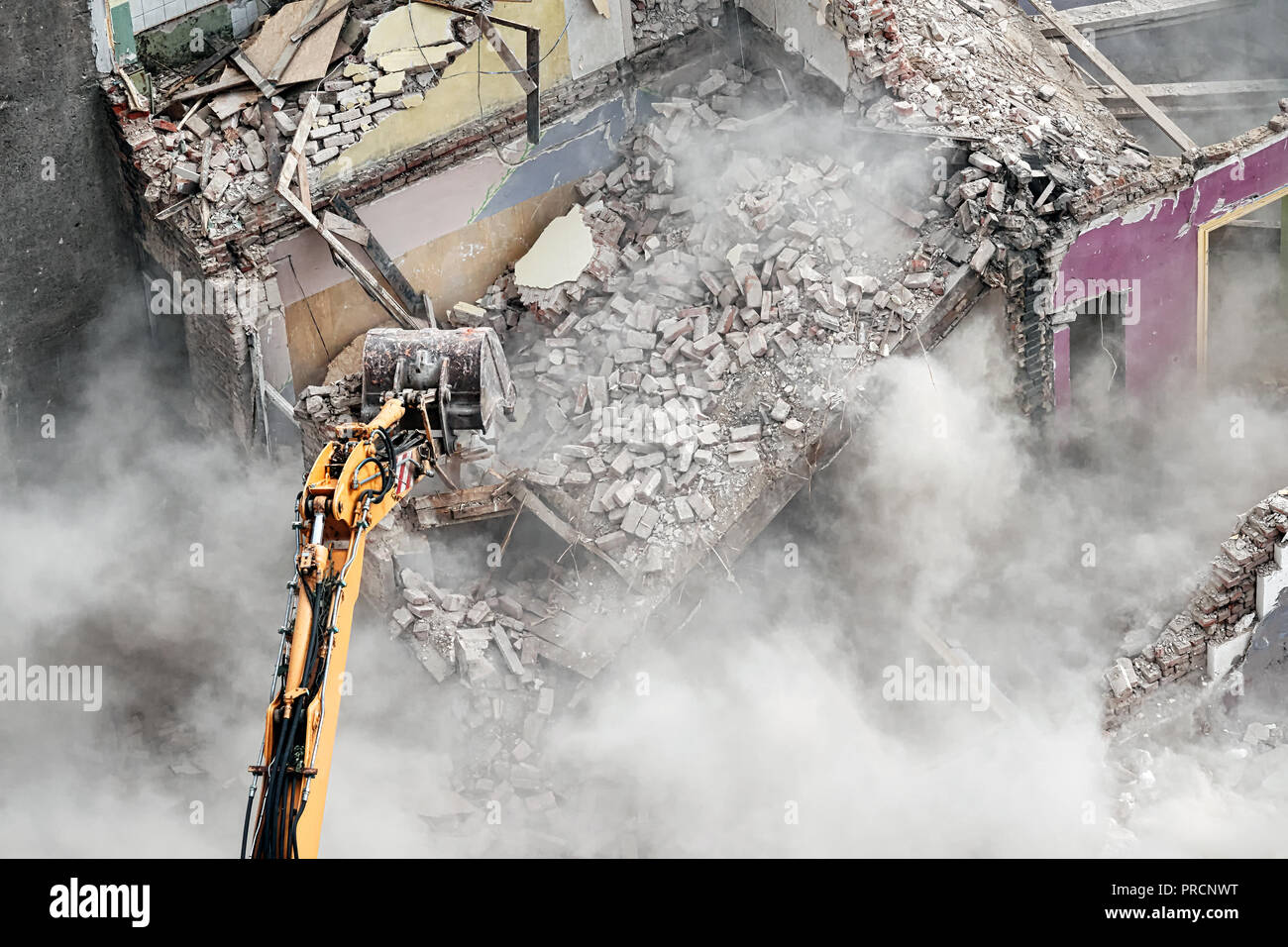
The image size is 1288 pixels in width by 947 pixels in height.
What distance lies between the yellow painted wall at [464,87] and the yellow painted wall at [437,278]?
84 cm

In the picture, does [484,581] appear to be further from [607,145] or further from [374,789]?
[607,145]

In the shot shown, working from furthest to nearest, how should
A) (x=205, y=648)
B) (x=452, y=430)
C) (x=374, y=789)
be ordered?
(x=205, y=648) < (x=374, y=789) < (x=452, y=430)

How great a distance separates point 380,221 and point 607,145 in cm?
216

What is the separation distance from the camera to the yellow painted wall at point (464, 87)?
11.5m

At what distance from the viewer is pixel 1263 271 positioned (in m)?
12.8

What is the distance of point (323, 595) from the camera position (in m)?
7.01

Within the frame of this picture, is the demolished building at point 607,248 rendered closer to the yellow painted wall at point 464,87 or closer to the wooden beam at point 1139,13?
the yellow painted wall at point 464,87

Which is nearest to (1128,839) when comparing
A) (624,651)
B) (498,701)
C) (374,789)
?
(624,651)

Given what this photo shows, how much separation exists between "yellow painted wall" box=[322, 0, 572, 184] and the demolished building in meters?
0.02

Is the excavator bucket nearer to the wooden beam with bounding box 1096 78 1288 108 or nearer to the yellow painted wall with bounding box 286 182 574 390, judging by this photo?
the yellow painted wall with bounding box 286 182 574 390

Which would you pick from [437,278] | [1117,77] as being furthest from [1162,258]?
[437,278]

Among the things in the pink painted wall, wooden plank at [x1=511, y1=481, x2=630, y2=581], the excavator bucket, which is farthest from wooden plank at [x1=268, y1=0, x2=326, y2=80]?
the pink painted wall

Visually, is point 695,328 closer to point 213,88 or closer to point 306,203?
point 306,203

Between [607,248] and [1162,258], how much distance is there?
4384 millimetres
